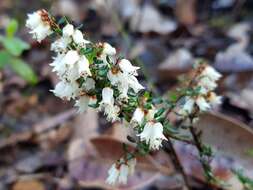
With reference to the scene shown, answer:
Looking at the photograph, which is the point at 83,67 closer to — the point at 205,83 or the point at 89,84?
→ the point at 89,84

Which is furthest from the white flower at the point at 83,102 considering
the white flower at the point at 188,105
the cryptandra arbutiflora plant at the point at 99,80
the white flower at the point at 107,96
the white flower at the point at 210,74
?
the white flower at the point at 210,74

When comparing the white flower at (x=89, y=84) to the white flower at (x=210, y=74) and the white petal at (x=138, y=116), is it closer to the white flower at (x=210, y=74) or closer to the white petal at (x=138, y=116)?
the white petal at (x=138, y=116)

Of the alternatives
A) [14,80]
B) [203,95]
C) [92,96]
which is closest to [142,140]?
[92,96]

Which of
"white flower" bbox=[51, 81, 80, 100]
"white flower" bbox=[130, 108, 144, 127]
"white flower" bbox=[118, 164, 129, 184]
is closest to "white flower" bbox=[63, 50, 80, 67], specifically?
"white flower" bbox=[51, 81, 80, 100]

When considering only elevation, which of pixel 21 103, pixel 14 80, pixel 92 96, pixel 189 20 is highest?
pixel 189 20

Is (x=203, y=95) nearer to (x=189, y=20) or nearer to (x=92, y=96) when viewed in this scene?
(x=92, y=96)

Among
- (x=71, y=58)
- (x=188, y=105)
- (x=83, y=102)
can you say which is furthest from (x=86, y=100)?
(x=188, y=105)
